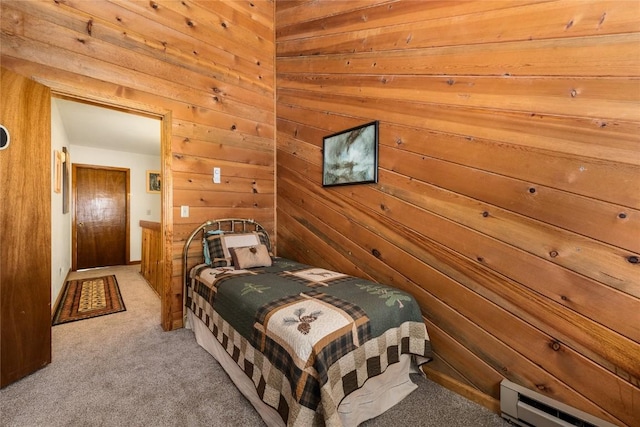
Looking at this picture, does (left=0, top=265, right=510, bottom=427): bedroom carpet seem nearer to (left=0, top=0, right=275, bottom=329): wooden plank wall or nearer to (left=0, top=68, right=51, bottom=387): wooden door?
(left=0, top=68, right=51, bottom=387): wooden door

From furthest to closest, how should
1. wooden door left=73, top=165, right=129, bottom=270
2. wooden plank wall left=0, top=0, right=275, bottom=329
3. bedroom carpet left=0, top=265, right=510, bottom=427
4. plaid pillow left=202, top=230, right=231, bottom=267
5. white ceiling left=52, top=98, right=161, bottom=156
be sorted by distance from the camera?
wooden door left=73, top=165, right=129, bottom=270, white ceiling left=52, top=98, right=161, bottom=156, plaid pillow left=202, top=230, right=231, bottom=267, wooden plank wall left=0, top=0, right=275, bottom=329, bedroom carpet left=0, top=265, right=510, bottom=427

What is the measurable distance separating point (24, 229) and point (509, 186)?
3.12 m

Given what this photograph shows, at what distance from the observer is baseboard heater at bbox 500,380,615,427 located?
130cm

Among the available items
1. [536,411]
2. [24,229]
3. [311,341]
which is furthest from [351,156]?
[24,229]

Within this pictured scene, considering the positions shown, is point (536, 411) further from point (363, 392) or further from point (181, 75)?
point (181, 75)

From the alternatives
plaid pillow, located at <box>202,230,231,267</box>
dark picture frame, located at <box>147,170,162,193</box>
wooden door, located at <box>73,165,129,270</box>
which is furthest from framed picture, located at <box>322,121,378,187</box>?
wooden door, located at <box>73,165,129,270</box>

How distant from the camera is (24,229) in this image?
1835mm

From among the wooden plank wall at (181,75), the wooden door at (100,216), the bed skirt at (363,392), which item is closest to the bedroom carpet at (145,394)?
the bed skirt at (363,392)

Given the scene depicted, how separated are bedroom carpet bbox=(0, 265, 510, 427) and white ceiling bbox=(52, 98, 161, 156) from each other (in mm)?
2475

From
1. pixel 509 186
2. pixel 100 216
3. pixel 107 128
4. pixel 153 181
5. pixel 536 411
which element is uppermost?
pixel 107 128

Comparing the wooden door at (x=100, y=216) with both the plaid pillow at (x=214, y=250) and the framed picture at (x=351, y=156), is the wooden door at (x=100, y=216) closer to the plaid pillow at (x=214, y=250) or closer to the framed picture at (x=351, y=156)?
the plaid pillow at (x=214, y=250)

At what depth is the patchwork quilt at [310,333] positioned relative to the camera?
1.18 meters

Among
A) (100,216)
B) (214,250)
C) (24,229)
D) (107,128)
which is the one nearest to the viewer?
(24,229)

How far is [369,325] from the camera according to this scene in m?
1.46
